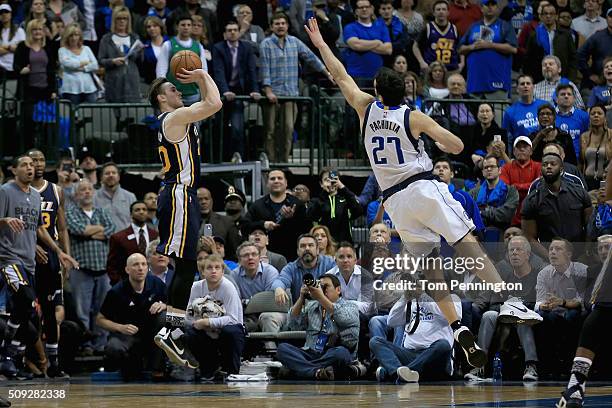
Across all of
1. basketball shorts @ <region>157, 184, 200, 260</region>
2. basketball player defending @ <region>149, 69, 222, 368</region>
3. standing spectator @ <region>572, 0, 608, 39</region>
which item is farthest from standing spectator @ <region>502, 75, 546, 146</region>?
basketball shorts @ <region>157, 184, 200, 260</region>

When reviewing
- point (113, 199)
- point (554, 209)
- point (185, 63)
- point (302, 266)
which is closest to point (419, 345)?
point (302, 266)

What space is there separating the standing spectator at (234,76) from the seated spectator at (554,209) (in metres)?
5.25

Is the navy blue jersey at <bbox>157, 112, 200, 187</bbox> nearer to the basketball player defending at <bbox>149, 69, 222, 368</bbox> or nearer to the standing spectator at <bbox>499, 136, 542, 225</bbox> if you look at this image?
the basketball player defending at <bbox>149, 69, 222, 368</bbox>

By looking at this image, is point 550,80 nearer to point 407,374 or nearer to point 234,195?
point 234,195

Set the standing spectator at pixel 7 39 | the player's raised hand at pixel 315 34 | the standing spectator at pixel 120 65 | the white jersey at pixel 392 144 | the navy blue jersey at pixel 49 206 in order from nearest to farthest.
→ the white jersey at pixel 392 144, the player's raised hand at pixel 315 34, the navy blue jersey at pixel 49 206, the standing spectator at pixel 120 65, the standing spectator at pixel 7 39

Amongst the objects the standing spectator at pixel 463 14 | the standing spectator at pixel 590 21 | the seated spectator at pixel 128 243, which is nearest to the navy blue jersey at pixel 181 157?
the seated spectator at pixel 128 243

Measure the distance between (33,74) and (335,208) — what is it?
5263 mm

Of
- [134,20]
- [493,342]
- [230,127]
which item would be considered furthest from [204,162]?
[493,342]

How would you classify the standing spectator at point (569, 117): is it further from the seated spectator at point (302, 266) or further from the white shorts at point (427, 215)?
the white shorts at point (427, 215)

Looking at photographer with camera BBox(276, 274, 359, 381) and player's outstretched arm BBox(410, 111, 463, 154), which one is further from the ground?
player's outstretched arm BBox(410, 111, 463, 154)

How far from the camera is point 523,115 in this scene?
60.3 feet

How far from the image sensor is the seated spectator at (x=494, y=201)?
16236 millimetres

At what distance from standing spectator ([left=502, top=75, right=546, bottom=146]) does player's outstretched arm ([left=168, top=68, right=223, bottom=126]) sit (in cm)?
769

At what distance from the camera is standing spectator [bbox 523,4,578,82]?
20922 mm
